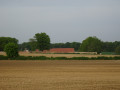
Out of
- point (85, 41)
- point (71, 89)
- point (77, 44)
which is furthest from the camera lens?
point (77, 44)

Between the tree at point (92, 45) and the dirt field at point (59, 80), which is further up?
the tree at point (92, 45)

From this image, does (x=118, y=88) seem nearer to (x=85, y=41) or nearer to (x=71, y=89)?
(x=71, y=89)

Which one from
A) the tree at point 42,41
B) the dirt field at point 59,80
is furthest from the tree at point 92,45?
the dirt field at point 59,80

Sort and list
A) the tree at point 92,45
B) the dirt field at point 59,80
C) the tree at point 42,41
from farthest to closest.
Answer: the tree at point 92,45 → the tree at point 42,41 → the dirt field at point 59,80

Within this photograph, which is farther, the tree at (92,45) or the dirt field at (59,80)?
the tree at (92,45)

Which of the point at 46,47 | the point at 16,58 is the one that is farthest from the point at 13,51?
the point at 46,47

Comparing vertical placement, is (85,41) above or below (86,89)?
above

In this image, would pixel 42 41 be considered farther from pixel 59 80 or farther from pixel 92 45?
pixel 59 80

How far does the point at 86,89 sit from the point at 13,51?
4702 cm

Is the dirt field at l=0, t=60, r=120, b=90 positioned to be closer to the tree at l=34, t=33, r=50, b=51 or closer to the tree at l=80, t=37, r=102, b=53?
the tree at l=34, t=33, r=50, b=51

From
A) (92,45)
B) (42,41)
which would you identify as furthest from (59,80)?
(92,45)

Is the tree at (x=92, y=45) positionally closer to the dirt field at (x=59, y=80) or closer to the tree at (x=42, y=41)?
the tree at (x=42, y=41)

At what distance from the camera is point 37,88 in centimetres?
1527

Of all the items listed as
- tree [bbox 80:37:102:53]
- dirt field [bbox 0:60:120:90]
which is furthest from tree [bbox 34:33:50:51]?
dirt field [bbox 0:60:120:90]
